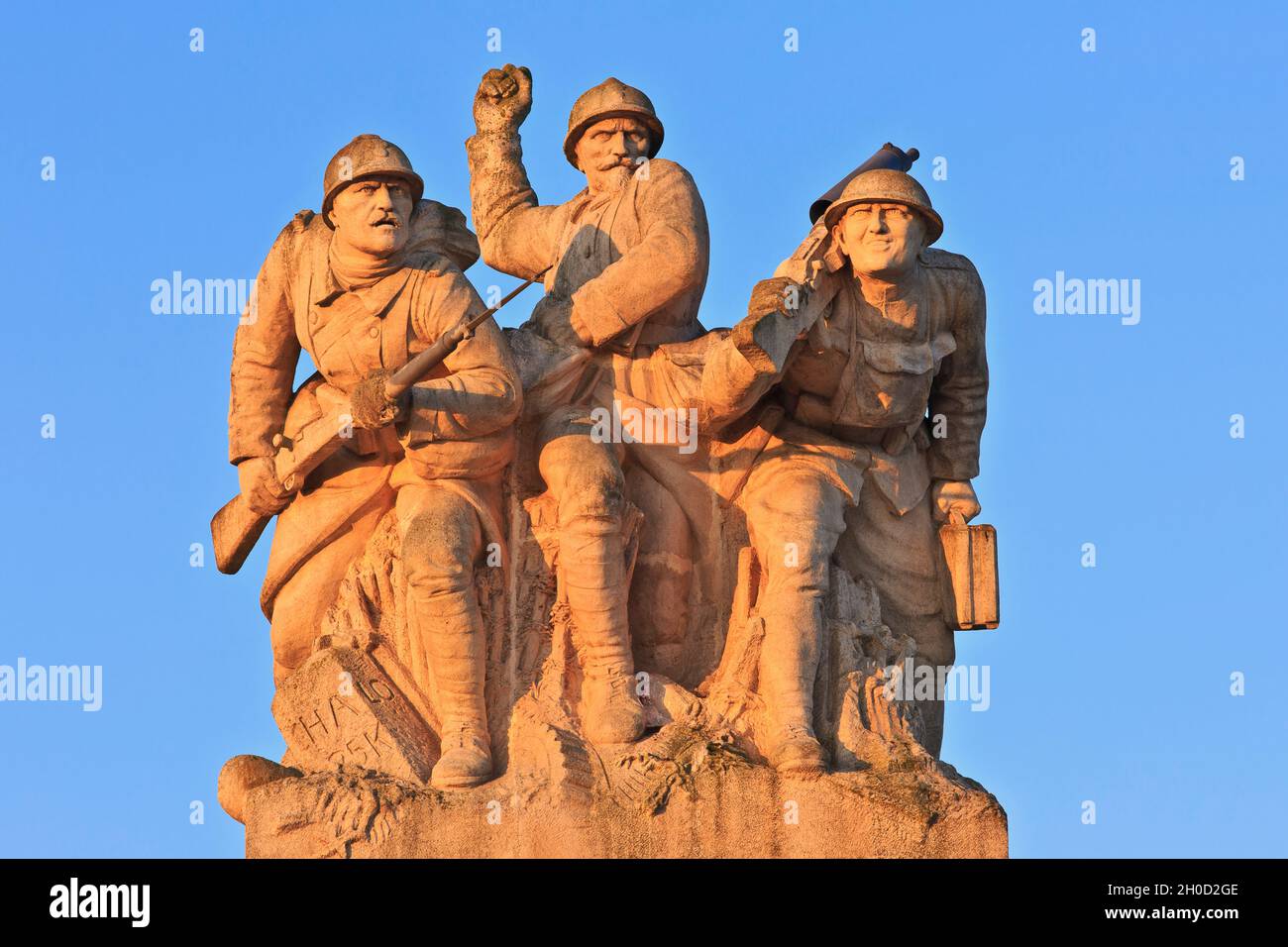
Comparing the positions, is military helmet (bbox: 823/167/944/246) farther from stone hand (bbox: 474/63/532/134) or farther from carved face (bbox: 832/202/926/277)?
stone hand (bbox: 474/63/532/134)

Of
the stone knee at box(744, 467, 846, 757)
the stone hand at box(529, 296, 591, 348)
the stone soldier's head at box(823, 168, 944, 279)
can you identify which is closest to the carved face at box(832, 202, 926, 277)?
the stone soldier's head at box(823, 168, 944, 279)

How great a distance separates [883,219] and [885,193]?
0.51 feet

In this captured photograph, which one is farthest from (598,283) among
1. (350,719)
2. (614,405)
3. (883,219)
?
(350,719)


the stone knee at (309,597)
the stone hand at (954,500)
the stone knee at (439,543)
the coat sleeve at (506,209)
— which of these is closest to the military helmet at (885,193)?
the stone hand at (954,500)

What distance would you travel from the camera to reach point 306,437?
1950cm

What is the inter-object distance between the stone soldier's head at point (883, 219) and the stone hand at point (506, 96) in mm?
2546

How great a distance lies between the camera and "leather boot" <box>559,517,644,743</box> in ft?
62.4

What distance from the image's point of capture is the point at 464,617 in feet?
62.3

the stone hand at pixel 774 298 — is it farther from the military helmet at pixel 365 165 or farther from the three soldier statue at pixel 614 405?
the military helmet at pixel 365 165

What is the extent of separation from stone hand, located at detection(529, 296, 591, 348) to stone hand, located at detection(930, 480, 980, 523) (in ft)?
7.56

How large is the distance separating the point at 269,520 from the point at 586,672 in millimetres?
2206
